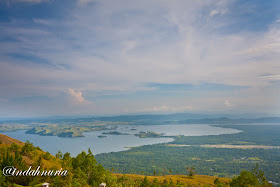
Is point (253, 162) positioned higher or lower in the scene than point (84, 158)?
lower

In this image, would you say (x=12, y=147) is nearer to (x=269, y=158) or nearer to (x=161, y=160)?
(x=161, y=160)

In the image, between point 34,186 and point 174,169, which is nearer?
point 34,186

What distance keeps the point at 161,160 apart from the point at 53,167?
10318 cm

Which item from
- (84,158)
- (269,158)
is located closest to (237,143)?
(269,158)

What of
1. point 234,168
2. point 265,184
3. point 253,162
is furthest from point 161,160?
point 265,184

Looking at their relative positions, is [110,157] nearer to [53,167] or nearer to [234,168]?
[234,168]

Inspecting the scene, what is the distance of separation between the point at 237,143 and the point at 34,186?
193437mm

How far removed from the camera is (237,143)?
177500 mm

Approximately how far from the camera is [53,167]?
69.7 ft

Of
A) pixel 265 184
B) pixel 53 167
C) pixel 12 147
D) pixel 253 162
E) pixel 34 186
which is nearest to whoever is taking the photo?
pixel 34 186

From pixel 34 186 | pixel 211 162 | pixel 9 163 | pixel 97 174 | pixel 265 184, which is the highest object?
pixel 9 163

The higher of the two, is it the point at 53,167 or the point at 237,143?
the point at 53,167

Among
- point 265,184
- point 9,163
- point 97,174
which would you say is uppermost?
point 9,163

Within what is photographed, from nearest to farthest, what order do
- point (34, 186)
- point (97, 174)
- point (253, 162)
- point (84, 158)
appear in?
point (34, 186) < point (97, 174) < point (84, 158) < point (253, 162)
